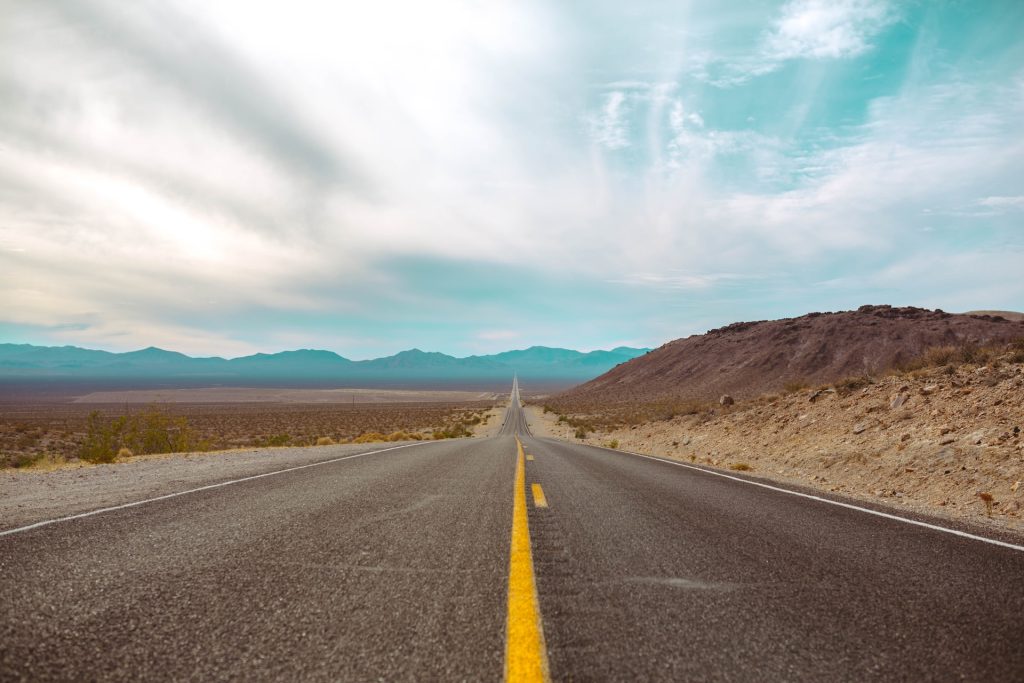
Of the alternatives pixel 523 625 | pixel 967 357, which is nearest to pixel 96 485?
pixel 523 625

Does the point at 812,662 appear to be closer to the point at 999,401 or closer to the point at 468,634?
the point at 468,634

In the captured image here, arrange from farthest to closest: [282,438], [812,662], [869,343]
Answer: [869,343]
[282,438]
[812,662]

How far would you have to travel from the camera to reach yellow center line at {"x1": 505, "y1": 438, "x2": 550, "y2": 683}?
2326mm

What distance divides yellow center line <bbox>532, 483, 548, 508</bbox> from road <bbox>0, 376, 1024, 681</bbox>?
416 millimetres

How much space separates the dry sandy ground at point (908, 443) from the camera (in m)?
9.28

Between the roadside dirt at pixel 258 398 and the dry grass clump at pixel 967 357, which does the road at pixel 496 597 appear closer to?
the dry grass clump at pixel 967 357

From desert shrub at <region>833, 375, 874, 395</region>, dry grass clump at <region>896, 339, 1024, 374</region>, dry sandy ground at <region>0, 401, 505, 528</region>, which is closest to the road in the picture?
dry sandy ground at <region>0, 401, 505, 528</region>

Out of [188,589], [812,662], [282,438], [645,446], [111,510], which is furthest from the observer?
[282,438]

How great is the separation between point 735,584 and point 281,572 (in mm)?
3391

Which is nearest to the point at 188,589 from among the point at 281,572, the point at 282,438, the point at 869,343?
the point at 281,572

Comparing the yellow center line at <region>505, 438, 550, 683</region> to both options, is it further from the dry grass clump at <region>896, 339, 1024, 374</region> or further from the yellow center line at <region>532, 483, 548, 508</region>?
the dry grass clump at <region>896, 339, 1024, 374</region>

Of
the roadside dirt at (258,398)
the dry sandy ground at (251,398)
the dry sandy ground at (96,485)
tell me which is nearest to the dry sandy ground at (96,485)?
the dry sandy ground at (96,485)

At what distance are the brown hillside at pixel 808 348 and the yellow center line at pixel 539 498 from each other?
66.6 meters

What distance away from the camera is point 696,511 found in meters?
6.37
